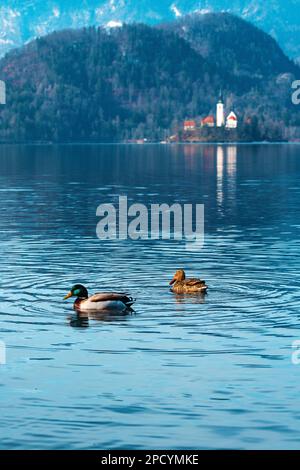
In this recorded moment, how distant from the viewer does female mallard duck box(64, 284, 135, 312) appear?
A: 3284 centimetres

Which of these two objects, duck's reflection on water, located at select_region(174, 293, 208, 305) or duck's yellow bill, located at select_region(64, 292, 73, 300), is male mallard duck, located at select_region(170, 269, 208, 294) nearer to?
duck's reflection on water, located at select_region(174, 293, 208, 305)

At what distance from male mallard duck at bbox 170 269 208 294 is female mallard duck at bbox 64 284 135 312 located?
304 centimetres

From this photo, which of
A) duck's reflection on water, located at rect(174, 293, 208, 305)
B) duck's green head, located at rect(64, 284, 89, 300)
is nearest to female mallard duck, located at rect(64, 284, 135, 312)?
duck's green head, located at rect(64, 284, 89, 300)

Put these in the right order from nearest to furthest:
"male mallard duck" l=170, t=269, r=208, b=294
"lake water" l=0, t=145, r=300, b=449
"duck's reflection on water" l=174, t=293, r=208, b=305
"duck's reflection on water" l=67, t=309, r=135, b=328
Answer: "lake water" l=0, t=145, r=300, b=449
"duck's reflection on water" l=67, t=309, r=135, b=328
"duck's reflection on water" l=174, t=293, r=208, b=305
"male mallard duck" l=170, t=269, r=208, b=294

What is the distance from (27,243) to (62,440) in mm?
31544

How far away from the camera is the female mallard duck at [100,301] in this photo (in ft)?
108

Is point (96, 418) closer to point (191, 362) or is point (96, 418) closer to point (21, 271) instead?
point (191, 362)

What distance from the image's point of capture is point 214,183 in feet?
367

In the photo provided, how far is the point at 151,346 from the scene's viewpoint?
95.8 ft

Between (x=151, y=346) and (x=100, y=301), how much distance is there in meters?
4.40

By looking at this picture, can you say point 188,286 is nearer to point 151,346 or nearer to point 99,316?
point 99,316

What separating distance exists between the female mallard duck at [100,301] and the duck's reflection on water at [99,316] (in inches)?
5.0

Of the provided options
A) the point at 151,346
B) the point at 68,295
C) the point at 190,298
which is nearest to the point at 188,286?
the point at 190,298

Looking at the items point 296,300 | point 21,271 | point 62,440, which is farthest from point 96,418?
point 21,271
